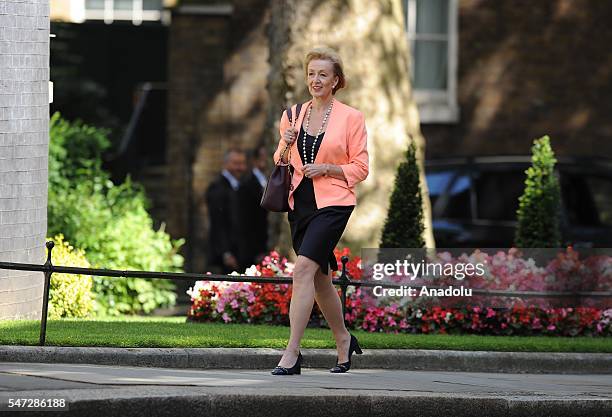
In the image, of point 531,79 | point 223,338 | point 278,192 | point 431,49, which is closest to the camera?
point 278,192

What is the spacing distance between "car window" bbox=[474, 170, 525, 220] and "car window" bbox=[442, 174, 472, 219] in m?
0.11

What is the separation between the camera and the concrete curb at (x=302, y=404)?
791 cm

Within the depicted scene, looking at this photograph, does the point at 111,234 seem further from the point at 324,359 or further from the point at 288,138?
the point at 288,138

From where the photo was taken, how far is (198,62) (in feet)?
68.9

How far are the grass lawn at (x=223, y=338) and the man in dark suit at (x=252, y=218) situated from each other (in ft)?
18.1

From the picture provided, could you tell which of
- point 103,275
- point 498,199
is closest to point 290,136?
point 103,275

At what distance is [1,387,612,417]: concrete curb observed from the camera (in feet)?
26.0

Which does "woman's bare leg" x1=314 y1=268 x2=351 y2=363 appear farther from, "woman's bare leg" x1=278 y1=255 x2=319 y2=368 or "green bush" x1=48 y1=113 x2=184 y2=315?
"green bush" x1=48 y1=113 x2=184 y2=315

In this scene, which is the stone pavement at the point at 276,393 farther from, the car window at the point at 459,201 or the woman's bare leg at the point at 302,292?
the car window at the point at 459,201

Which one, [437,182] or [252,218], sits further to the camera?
[252,218]

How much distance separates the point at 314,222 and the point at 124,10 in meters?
16.5

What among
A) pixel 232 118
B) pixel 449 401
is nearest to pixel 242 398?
pixel 449 401

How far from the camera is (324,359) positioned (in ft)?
34.2

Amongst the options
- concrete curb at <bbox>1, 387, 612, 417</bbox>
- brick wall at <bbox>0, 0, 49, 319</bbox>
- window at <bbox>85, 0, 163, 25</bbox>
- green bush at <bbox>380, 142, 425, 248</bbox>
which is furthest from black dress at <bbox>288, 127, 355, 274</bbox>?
window at <bbox>85, 0, 163, 25</bbox>
